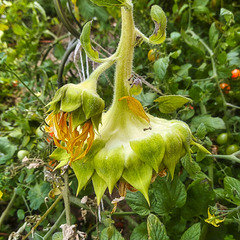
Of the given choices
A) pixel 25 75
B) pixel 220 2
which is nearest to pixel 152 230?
pixel 25 75

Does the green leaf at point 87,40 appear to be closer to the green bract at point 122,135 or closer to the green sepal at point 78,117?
the green bract at point 122,135

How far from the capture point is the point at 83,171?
1.62ft

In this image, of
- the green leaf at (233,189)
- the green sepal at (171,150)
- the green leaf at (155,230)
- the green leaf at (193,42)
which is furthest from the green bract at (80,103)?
the green leaf at (193,42)

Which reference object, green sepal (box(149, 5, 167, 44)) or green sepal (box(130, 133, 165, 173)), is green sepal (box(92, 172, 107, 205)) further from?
green sepal (box(149, 5, 167, 44))

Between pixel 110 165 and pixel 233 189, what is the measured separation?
32 centimetres

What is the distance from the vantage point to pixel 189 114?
33.1 inches

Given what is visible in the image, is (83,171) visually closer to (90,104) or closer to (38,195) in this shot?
(90,104)

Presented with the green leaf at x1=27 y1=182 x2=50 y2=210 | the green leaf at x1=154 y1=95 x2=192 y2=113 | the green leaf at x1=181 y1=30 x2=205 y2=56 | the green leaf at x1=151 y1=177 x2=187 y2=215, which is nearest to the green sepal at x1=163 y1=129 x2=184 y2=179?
the green leaf at x1=154 y1=95 x2=192 y2=113

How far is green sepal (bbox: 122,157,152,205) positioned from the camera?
46cm

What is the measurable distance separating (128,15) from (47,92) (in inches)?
21.6

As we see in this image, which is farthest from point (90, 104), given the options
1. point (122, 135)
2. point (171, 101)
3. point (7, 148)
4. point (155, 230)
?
point (7, 148)

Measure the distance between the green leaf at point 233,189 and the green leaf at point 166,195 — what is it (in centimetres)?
10

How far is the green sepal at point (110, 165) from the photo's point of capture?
1.51ft

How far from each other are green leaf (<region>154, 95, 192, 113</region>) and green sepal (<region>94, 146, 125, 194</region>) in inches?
6.4
